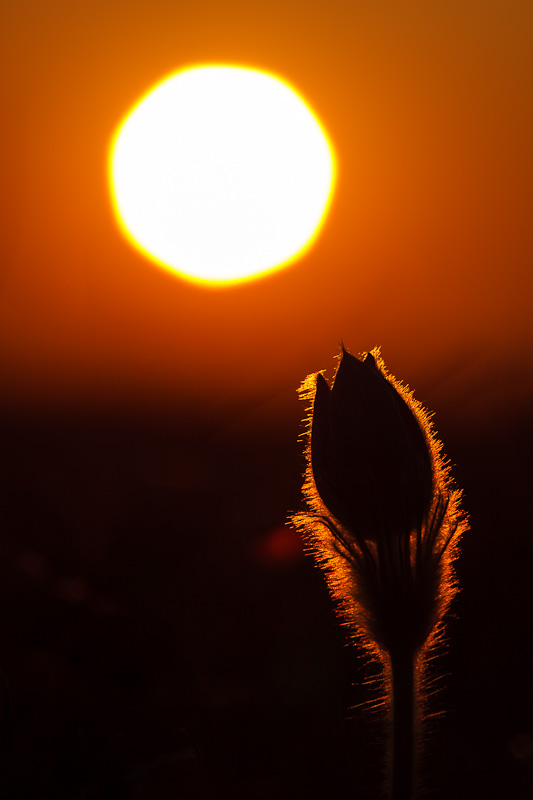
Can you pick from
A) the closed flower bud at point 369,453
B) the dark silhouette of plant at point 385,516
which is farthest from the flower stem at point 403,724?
the closed flower bud at point 369,453

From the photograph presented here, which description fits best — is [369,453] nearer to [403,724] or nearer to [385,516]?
[385,516]

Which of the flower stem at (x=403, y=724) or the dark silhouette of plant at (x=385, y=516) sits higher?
the dark silhouette of plant at (x=385, y=516)

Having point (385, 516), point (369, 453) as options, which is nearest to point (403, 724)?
point (385, 516)

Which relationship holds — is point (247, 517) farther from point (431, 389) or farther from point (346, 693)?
point (431, 389)

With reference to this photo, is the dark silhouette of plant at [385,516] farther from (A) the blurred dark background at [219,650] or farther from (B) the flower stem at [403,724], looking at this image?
(A) the blurred dark background at [219,650]

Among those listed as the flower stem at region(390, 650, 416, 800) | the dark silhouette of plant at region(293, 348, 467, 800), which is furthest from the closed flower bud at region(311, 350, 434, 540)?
the flower stem at region(390, 650, 416, 800)
